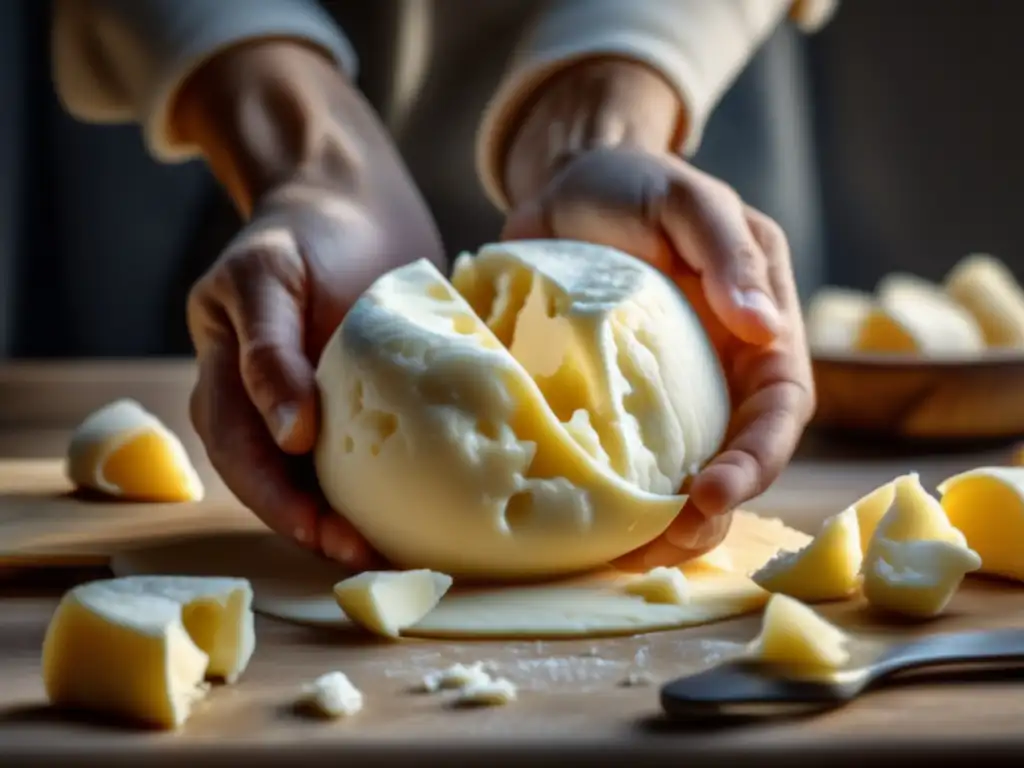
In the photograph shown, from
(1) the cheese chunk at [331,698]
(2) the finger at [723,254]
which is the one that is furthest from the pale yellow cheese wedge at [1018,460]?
(1) the cheese chunk at [331,698]

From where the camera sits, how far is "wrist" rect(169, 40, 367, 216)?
5.57ft

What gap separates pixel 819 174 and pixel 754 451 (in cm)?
171

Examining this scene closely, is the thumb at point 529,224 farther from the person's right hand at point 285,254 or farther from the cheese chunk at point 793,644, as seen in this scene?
the cheese chunk at point 793,644

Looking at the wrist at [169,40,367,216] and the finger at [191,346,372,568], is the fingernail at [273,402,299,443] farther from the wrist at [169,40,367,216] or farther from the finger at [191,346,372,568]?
the wrist at [169,40,367,216]

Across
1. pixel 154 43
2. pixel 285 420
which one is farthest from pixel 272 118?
pixel 285 420

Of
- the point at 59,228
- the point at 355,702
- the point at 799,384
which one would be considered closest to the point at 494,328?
the point at 799,384

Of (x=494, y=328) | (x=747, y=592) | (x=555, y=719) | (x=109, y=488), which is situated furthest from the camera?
(x=109, y=488)

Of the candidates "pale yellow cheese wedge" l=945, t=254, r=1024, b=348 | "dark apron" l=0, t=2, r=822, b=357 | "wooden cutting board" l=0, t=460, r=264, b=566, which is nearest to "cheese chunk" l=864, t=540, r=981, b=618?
"wooden cutting board" l=0, t=460, r=264, b=566

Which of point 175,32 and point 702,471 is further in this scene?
point 175,32

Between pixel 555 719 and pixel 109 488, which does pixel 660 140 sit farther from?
pixel 555 719

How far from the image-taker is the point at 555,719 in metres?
0.89

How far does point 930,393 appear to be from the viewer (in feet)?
5.87

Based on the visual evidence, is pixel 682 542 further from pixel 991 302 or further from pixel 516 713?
pixel 991 302

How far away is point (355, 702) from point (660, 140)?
3.34 ft
